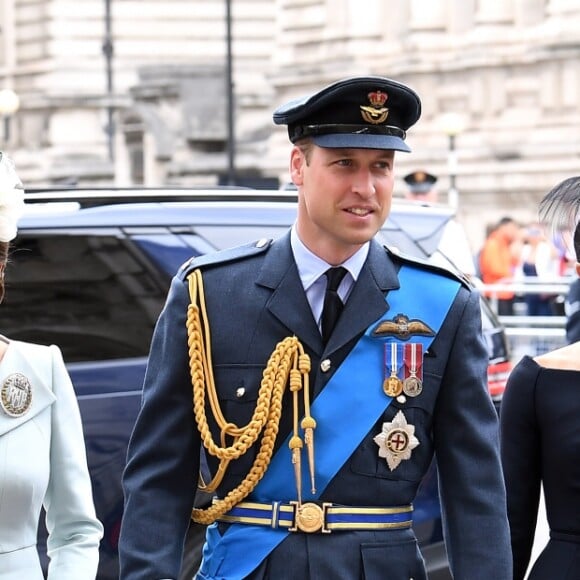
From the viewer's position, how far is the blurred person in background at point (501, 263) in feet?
65.3

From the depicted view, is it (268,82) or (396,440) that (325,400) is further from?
(268,82)

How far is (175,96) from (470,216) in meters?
10.5

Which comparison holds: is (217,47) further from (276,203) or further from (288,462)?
(288,462)

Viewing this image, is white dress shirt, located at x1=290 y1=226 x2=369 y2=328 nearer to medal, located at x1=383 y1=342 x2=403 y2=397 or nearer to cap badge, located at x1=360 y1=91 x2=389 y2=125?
medal, located at x1=383 y1=342 x2=403 y2=397

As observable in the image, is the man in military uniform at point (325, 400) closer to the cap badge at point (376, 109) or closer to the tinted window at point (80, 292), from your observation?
the cap badge at point (376, 109)

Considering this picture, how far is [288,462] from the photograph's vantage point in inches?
174

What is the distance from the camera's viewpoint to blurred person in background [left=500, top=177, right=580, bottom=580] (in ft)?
15.1

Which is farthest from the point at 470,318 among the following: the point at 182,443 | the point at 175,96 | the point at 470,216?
the point at 175,96

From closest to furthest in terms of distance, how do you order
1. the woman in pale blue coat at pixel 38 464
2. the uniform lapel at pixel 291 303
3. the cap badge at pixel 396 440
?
the woman in pale blue coat at pixel 38 464
the cap badge at pixel 396 440
the uniform lapel at pixel 291 303

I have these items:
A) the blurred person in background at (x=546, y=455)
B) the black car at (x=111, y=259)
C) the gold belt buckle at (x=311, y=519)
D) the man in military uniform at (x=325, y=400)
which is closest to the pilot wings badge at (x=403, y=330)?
the man in military uniform at (x=325, y=400)

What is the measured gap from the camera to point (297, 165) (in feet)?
15.0

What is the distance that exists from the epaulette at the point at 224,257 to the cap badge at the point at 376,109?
1.33 ft

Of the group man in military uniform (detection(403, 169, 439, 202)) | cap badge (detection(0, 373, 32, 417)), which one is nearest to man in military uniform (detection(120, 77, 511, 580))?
cap badge (detection(0, 373, 32, 417))

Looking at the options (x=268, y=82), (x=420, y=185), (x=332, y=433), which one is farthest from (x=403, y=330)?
(x=268, y=82)
